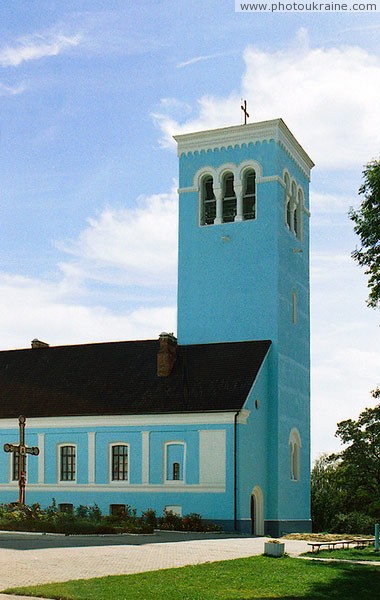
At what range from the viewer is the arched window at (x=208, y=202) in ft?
160

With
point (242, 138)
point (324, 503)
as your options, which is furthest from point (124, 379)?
point (324, 503)

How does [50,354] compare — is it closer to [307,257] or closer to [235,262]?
[235,262]

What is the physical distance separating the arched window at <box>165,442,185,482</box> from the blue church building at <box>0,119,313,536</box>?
0.22 feet

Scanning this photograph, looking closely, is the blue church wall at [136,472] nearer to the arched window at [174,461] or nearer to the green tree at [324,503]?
the arched window at [174,461]

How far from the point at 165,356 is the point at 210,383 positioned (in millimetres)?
3334

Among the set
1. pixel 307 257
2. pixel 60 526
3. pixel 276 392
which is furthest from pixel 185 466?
pixel 307 257

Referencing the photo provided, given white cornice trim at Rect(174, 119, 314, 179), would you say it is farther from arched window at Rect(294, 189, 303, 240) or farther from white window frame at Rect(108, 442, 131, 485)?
white window frame at Rect(108, 442, 131, 485)

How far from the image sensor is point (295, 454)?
47062 mm

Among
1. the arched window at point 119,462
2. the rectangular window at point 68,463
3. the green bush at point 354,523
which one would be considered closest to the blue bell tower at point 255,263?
the green bush at point 354,523

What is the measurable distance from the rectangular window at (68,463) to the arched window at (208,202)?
45.8ft

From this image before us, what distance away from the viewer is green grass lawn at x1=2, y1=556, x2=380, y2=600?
674 inches

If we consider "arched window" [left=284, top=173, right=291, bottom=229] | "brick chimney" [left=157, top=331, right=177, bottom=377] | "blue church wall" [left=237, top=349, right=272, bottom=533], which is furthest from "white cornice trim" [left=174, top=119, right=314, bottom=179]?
"blue church wall" [left=237, top=349, right=272, bottom=533]

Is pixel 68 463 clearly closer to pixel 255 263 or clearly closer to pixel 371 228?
pixel 255 263

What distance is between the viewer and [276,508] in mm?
43469
